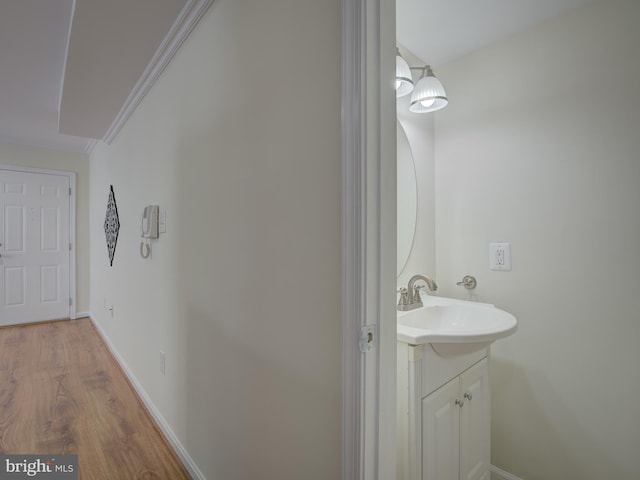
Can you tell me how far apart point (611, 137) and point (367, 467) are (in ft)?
5.29

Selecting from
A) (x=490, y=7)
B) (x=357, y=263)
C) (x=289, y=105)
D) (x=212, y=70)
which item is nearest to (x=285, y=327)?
(x=357, y=263)

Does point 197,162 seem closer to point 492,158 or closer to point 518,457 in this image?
point 492,158

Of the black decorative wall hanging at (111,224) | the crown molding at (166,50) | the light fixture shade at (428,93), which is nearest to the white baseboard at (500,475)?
the light fixture shade at (428,93)

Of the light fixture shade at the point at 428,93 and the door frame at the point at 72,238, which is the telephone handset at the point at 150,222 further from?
the door frame at the point at 72,238

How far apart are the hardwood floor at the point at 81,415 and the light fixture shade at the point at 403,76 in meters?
2.18

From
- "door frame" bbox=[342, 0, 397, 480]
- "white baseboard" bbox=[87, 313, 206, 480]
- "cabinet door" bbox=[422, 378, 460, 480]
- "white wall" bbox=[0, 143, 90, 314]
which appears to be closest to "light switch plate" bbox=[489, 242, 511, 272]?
"cabinet door" bbox=[422, 378, 460, 480]

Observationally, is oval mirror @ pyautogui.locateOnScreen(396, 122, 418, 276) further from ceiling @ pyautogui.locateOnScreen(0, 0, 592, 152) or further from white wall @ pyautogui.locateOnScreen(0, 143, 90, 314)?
white wall @ pyautogui.locateOnScreen(0, 143, 90, 314)

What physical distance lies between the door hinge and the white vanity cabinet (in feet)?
1.18

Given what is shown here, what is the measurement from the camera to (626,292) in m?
1.31

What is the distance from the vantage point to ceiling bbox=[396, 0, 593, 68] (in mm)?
1428

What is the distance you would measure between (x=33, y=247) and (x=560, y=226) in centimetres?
528

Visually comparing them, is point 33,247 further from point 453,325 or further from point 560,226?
point 560,226

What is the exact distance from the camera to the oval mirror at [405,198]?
5.43 feet

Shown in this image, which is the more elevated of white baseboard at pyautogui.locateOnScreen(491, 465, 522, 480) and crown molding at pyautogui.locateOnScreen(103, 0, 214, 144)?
crown molding at pyautogui.locateOnScreen(103, 0, 214, 144)
